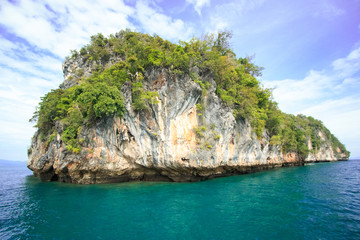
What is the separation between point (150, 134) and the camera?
55.5 feet

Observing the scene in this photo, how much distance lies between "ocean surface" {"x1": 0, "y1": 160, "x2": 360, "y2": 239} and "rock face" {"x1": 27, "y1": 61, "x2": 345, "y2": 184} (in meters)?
4.00

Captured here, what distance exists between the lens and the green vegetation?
16.2m

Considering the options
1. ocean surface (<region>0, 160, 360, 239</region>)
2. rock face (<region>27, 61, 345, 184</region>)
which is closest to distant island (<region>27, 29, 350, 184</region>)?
rock face (<region>27, 61, 345, 184</region>)

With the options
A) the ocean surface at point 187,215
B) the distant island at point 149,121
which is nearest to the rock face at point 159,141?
the distant island at point 149,121

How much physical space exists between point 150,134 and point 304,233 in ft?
44.1

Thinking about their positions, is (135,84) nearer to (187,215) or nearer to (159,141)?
(159,141)

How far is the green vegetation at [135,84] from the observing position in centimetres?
1622

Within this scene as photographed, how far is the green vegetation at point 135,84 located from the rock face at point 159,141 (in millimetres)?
682

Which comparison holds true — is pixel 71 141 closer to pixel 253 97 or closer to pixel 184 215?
pixel 184 215

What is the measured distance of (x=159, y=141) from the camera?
16703mm

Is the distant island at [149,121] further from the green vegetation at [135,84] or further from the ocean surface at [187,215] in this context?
the ocean surface at [187,215]

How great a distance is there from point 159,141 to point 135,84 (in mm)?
6396

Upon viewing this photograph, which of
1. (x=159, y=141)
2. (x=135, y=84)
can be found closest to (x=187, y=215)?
(x=159, y=141)

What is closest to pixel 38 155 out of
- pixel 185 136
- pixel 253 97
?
pixel 185 136
